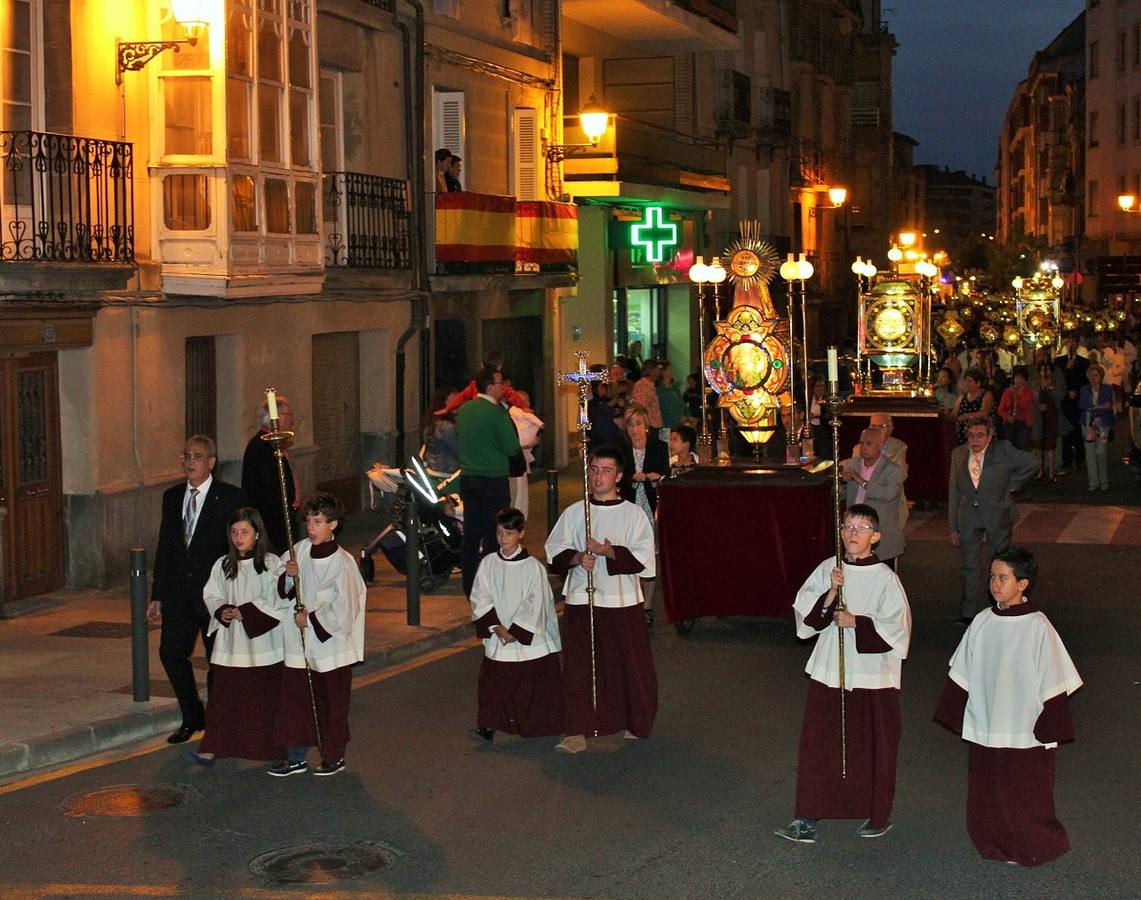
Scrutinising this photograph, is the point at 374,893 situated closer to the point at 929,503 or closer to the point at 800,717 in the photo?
the point at 800,717

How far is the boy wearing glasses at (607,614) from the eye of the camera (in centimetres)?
1052

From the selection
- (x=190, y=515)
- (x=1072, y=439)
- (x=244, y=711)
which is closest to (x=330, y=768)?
(x=244, y=711)

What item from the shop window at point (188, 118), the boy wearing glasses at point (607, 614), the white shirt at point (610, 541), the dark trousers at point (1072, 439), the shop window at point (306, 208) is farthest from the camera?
the dark trousers at point (1072, 439)

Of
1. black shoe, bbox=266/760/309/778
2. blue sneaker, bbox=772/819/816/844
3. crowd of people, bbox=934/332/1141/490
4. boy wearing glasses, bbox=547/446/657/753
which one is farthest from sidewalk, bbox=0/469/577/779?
crowd of people, bbox=934/332/1141/490

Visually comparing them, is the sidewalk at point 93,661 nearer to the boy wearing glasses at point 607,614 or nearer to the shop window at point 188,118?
the boy wearing glasses at point 607,614

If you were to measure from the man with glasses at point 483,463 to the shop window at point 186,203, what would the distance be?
329 cm

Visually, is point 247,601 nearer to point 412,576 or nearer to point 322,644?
point 322,644

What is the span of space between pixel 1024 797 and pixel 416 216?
15.8 m

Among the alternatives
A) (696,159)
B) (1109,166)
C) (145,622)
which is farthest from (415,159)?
(1109,166)

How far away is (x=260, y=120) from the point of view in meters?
17.7

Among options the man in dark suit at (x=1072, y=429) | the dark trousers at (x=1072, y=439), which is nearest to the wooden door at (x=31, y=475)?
the man in dark suit at (x=1072, y=429)

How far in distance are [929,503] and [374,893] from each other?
1557 cm

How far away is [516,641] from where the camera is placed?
10414 mm

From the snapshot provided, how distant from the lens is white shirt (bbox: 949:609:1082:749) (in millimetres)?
8047
